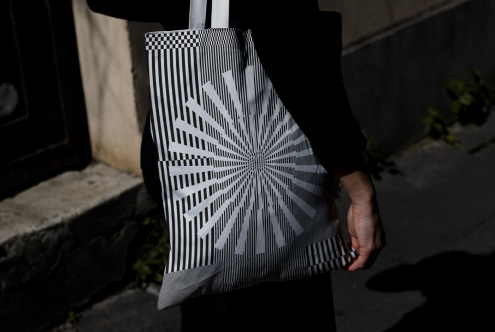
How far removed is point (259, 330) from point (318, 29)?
31.7 inches

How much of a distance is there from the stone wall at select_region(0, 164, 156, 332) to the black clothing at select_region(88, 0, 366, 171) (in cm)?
158

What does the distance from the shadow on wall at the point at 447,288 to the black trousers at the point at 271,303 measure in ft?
4.08

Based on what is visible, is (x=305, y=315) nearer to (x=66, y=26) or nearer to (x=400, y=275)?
(x=400, y=275)

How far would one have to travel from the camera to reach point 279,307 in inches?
60.8

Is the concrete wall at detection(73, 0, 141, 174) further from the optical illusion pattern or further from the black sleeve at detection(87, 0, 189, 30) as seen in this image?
the optical illusion pattern

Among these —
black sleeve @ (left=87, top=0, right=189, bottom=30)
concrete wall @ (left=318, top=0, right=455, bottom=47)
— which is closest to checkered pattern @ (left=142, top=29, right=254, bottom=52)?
black sleeve @ (left=87, top=0, right=189, bottom=30)

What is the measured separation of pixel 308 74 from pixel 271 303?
64cm

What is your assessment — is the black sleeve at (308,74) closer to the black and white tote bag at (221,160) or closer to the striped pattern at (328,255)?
the black and white tote bag at (221,160)

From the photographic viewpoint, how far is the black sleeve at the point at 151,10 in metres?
1.38

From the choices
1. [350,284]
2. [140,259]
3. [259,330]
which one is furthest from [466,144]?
[259,330]

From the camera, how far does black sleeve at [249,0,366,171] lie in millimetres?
1214

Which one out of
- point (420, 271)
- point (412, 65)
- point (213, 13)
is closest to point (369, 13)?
point (412, 65)

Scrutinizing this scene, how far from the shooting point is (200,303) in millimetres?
1784

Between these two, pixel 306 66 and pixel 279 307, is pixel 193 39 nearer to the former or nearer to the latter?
pixel 306 66
